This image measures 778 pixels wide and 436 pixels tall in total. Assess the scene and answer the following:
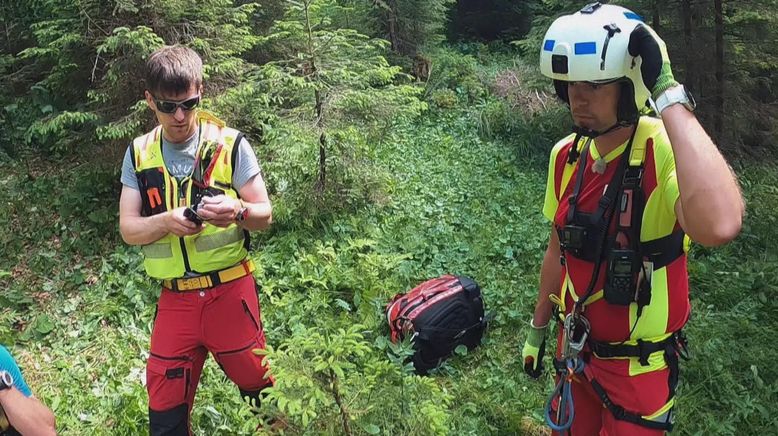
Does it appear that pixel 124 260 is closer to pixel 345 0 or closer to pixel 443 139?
pixel 443 139

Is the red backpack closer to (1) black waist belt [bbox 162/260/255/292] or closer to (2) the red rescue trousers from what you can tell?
(2) the red rescue trousers

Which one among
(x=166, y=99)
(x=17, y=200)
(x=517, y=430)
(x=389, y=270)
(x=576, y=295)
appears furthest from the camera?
(x=17, y=200)

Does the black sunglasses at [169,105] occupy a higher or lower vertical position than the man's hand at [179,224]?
higher

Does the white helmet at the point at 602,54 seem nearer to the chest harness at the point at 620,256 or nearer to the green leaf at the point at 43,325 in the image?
the chest harness at the point at 620,256

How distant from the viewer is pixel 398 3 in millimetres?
12648

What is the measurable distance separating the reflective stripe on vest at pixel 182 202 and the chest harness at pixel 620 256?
1848 mm

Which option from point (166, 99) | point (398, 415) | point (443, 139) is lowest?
point (443, 139)

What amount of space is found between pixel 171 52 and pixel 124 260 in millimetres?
3893

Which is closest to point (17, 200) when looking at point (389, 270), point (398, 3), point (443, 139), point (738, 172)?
point (389, 270)

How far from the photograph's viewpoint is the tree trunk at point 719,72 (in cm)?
739

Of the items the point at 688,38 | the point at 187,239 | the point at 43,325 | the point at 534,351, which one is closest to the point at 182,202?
the point at 187,239

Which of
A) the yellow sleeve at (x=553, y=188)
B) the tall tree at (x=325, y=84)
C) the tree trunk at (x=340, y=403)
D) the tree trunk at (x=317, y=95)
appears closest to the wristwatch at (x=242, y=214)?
the tree trunk at (x=340, y=403)

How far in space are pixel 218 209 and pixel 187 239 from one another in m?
0.41

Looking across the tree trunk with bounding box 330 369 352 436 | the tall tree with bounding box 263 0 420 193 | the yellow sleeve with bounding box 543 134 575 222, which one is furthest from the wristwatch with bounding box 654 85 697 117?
the tall tree with bounding box 263 0 420 193
